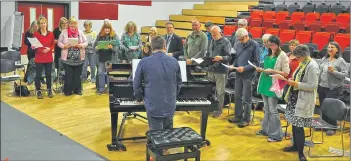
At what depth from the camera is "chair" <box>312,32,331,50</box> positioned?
804 centimetres

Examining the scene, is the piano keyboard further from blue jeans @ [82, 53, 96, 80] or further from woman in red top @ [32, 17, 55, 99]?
blue jeans @ [82, 53, 96, 80]

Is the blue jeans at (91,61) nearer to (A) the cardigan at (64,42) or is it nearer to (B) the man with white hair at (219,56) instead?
(A) the cardigan at (64,42)

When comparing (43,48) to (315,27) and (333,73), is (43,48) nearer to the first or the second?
(333,73)

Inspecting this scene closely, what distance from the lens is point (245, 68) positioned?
197 inches

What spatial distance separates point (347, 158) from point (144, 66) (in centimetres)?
253

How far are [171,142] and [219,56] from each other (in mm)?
2260

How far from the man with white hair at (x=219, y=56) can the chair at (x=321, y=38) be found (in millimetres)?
3509

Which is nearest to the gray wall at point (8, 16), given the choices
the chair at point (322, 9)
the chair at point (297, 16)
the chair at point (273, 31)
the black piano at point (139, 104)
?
the black piano at point (139, 104)

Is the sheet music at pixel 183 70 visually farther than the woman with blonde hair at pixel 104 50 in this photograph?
No

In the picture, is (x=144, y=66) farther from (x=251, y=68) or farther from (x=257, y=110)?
(x=257, y=110)

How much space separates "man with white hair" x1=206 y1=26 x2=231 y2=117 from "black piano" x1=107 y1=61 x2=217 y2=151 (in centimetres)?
89

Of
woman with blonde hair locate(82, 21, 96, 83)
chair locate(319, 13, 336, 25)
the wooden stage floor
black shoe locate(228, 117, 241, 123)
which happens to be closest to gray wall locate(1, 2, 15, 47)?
woman with blonde hair locate(82, 21, 96, 83)

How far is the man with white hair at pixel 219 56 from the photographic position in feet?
17.3

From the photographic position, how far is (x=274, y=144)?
470 cm
